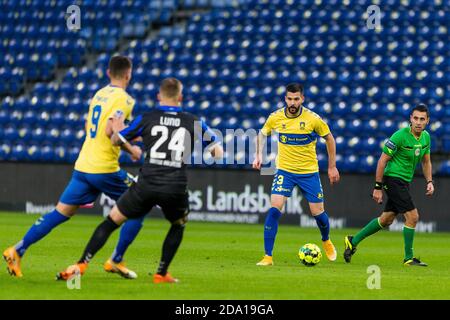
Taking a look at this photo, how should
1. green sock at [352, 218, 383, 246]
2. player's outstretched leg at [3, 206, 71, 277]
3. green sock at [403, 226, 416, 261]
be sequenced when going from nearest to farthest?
1. player's outstretched leg at [3, 206, 71, 277]
2. green sock at [403, 226, 416, 261]
3. green sock at [352, 218, 383, 246]

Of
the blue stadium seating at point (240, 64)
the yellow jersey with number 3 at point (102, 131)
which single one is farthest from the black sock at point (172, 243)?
the blue stadium seating at point (240, 64)

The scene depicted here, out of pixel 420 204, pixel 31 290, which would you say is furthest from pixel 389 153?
pixel 420 204

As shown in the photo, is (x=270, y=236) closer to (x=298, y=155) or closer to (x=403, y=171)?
(x=298, y=155)

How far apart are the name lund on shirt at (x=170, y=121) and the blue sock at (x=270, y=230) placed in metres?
3.67

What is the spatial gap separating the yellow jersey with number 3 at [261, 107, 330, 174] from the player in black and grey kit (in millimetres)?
3882

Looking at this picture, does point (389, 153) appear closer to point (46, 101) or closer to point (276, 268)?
point (276, 268)

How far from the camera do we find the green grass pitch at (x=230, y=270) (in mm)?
9523

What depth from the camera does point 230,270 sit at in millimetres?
11969

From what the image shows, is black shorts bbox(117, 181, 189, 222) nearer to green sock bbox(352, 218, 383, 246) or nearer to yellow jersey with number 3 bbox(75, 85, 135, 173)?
yellow jersey with number 3 bbox(75, 85, 135, 173)

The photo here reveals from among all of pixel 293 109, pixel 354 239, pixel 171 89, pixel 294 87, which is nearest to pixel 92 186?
pixel 171 89

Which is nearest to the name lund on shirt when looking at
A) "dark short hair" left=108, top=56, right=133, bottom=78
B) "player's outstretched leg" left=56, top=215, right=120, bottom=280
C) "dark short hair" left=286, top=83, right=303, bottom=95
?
"dark short hair" left=108, top=56, right=133, bottom=78

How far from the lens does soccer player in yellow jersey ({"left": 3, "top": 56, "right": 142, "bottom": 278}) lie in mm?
10281

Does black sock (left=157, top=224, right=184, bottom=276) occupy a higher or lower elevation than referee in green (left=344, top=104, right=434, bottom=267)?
lower

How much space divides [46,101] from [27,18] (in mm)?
4198
